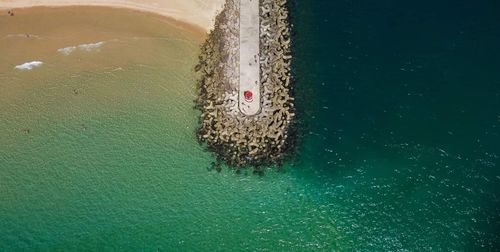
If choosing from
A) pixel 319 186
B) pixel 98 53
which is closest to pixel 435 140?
pixel 319 186

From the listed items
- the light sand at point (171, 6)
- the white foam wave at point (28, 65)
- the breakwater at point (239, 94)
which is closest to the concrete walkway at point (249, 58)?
the breakwater at point (239, 94)

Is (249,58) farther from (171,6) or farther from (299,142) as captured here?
(171,6)

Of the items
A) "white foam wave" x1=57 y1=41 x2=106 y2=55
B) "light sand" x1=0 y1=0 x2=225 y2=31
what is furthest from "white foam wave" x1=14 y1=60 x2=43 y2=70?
"light sand" x1=0 y1=0 x2=225 y2=31

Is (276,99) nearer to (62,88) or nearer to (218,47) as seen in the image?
(218,47)

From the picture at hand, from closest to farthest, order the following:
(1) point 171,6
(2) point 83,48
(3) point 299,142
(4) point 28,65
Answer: (3) point 299,142, (4) point 28,65, (2) point 83,48, (1) point 171,6

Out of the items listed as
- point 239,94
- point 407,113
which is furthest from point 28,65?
point 407,113

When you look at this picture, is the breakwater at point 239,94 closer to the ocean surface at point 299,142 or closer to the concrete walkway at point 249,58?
the concrete walkway at point 249,58
